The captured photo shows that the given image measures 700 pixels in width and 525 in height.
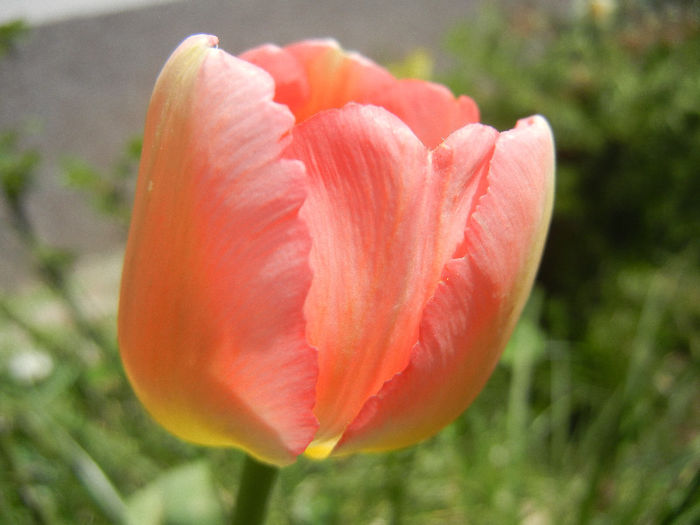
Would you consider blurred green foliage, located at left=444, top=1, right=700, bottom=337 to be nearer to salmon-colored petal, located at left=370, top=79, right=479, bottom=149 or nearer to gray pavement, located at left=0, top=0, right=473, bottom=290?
gray pavement, located at left=0, top=0, right=473, bottom=290

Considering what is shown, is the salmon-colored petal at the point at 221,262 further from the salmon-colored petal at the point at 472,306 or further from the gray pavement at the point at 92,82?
the gray pavement at the point at 92,82

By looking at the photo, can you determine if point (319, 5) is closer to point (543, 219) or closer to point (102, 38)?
point (102, 38)

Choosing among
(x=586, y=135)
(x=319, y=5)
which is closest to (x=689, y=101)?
(x=586, y=135)

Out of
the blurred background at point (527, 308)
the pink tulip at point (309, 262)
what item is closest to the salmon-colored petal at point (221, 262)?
the pink tulip at point (309, 262)

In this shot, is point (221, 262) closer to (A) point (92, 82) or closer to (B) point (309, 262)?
(B) point (309, 262)

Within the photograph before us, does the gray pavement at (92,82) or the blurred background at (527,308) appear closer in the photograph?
the blurred background at (527,308)

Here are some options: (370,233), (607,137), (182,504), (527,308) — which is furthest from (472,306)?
(607,137)
